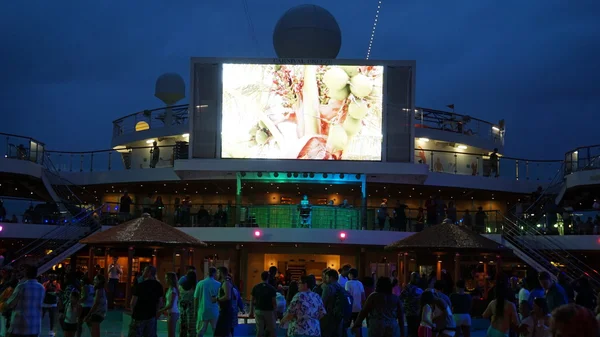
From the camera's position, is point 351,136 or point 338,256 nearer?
point 351,136

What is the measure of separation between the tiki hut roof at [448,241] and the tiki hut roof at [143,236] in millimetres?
5985

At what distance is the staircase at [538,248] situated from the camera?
27355 millimetres

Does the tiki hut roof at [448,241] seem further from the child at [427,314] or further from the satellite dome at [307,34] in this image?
the satellite dome at [307,34]

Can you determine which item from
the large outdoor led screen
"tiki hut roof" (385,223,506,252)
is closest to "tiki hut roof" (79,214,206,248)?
"tiki hut roof" (385,223,506,252)

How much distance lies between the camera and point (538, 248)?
1146 inches

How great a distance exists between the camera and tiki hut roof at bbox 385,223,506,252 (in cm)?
2212

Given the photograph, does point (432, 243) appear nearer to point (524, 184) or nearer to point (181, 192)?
point (524, 184)

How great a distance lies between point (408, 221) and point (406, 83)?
214 inches

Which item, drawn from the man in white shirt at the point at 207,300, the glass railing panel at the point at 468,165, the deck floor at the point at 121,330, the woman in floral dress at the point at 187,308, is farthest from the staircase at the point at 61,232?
the glass railing panel at the point at 468,165

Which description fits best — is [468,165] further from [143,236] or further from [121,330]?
[121,330]

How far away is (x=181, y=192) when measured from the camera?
1540 inches

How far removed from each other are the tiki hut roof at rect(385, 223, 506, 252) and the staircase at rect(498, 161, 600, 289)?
5353mm

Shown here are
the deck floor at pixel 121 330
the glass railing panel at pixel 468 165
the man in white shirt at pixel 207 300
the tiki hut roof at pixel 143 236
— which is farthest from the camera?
the glass railing panel at pixel 468 165

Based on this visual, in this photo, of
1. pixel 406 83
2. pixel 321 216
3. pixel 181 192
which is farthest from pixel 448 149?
pixel 181 192
